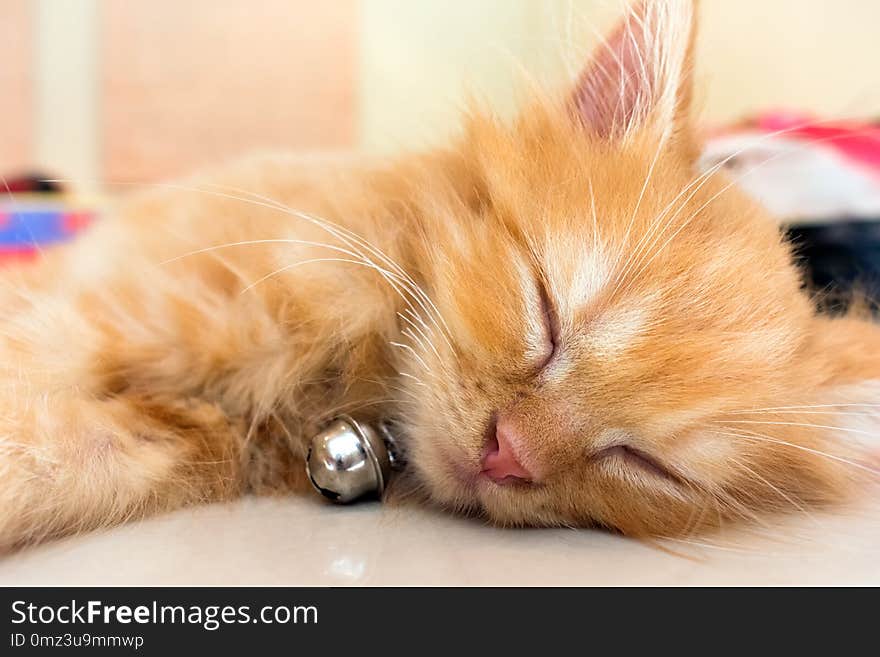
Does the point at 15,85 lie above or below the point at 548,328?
above

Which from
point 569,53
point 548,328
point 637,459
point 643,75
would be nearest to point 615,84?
point 643,75

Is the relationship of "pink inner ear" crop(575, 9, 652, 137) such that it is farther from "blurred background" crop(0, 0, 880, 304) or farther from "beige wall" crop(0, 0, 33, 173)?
"beige wall" crop(0, 0, 33, 173)

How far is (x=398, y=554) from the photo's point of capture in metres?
0.78

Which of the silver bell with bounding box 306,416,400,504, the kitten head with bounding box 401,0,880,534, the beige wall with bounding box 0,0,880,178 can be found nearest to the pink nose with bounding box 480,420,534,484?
the kitten head with bounding box 401,0,880,534

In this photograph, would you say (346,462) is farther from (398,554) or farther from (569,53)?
(569,53)

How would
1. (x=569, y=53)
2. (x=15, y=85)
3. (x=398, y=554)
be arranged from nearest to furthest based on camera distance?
(x=398, y=554) → (x=569, y=53) → (x=15, y=85)

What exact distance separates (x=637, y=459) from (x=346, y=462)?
360mm

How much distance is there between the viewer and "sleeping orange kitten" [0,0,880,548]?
0.88 metres

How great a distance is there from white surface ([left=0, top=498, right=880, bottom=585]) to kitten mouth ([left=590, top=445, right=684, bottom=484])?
0.09 m

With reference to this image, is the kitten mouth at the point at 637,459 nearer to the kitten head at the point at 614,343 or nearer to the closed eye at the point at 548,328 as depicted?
the kitten head at the point at 614,343

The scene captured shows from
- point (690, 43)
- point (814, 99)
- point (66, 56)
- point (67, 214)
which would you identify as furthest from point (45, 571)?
point (66, 56)

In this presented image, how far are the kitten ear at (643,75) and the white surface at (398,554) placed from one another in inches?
23.1

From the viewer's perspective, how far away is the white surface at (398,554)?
0.72m

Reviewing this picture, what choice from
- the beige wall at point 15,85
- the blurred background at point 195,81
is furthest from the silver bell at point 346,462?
the beige wall at point 15,85
